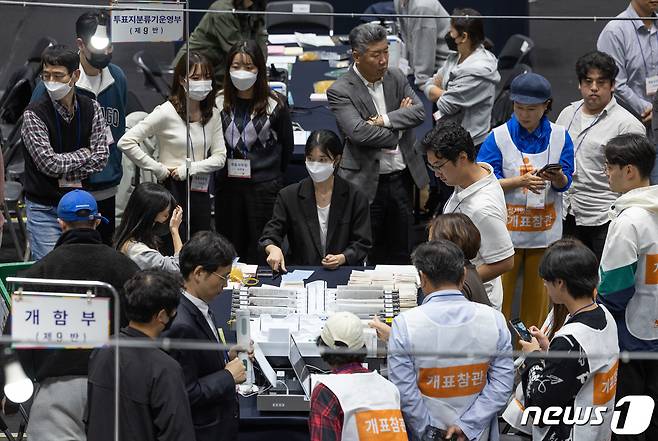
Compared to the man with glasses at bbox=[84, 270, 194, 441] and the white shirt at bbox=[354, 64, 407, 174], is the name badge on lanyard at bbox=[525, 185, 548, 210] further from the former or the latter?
the man with glasses at bbox=[84, 270, 194, 441]

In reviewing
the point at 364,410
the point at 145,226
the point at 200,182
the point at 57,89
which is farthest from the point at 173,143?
the point at 364,410

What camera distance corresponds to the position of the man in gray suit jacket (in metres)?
6.58

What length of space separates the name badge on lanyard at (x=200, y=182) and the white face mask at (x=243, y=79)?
52 centimetres

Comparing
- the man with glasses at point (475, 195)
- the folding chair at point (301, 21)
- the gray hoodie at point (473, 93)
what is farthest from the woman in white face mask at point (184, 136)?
the folding chair at point (301, 21)

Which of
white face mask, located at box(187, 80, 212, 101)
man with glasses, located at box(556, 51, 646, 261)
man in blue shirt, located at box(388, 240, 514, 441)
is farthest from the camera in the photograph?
white face mask, located at box(187, 80, 212, 101)

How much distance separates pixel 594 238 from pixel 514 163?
0.84 metres

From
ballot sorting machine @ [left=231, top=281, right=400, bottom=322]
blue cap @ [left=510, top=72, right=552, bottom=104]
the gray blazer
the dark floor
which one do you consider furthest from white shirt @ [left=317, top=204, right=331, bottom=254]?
the dark floor

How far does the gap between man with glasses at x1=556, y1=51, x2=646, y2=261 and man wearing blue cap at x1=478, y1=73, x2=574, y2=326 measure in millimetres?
332

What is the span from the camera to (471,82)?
721cm

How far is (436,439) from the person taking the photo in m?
4.20

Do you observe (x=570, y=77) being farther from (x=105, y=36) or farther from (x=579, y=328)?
(x=579, y=328)

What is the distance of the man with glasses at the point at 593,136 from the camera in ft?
20.6

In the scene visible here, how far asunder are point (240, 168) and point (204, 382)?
8.58 feet

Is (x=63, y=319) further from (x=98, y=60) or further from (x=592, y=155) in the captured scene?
(x=592, y=155)
